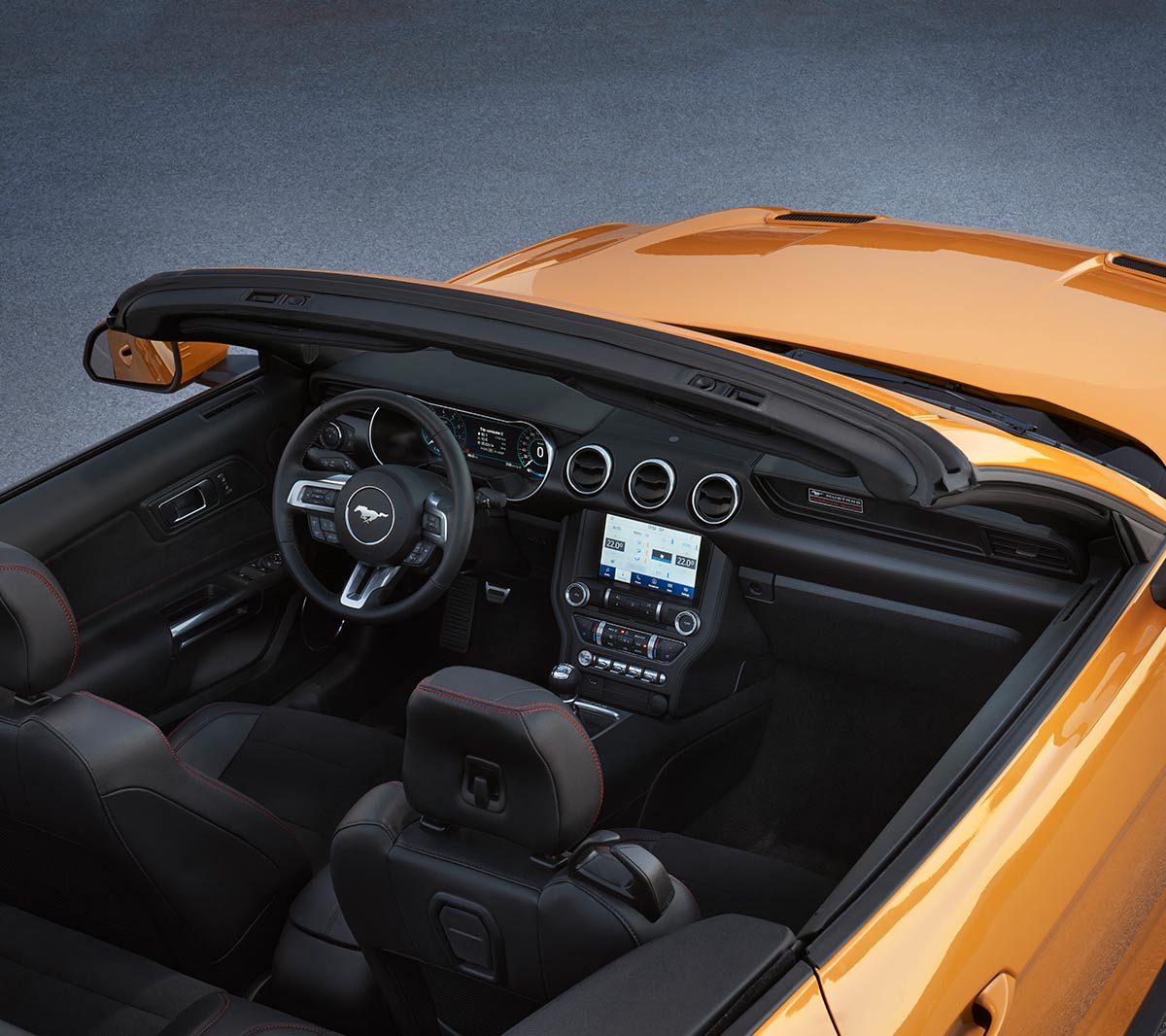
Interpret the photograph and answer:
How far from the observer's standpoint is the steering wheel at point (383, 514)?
8.36 ft

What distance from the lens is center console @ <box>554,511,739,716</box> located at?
296 centimetres

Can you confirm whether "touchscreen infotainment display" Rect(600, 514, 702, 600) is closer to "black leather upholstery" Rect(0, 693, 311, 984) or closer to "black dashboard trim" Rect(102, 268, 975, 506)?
"black dashboard trim" Rect(102, 268, 975, 506)

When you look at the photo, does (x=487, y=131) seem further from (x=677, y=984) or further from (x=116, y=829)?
(x=677, y=984)

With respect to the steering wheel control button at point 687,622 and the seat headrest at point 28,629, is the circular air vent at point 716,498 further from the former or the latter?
the seat headrest at point 28,629

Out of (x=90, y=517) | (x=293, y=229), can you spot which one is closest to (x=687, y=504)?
(x=90, y=517)

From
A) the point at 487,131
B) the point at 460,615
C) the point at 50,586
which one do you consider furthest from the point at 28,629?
the point at 487,131

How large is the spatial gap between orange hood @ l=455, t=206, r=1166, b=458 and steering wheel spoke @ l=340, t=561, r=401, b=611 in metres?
0.71

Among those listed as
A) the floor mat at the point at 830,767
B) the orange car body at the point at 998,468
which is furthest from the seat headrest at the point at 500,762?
the floor mat at the point at 830,767

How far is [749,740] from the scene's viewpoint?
10.5 ft

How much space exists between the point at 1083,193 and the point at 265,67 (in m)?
4.77

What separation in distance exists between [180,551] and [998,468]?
2.03 metres

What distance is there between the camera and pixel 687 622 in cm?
297

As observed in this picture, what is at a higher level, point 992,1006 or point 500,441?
point 500,441

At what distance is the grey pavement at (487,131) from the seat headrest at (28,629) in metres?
2.71
